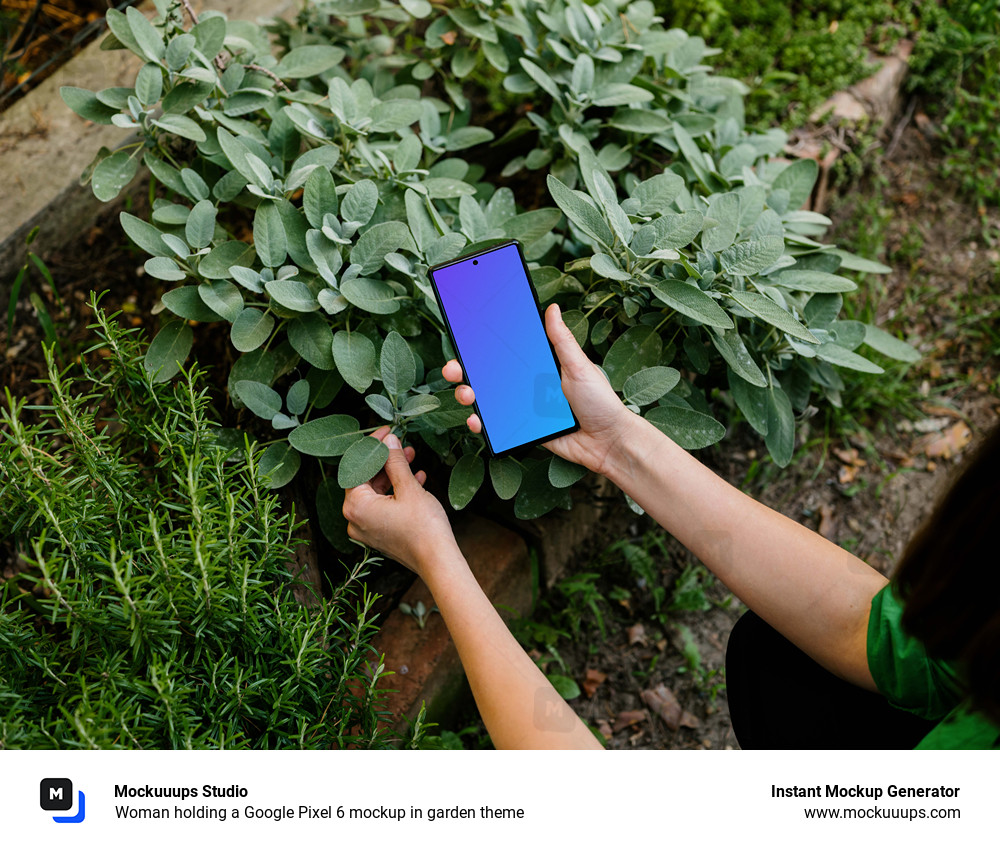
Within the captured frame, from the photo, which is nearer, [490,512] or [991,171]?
[490,512]

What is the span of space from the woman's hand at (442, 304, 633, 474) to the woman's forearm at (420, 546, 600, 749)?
1.05 feet

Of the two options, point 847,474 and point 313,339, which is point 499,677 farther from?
point 847,474

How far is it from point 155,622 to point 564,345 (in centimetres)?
88

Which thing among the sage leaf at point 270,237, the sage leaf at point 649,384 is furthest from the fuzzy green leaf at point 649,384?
the sage leaf at point 270,237

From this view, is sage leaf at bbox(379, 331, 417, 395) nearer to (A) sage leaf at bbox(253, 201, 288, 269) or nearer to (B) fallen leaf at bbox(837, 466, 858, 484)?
(A) sage leaf at bbox(253, 201, 288, 269)

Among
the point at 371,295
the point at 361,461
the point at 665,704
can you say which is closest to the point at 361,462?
the point at 361,461

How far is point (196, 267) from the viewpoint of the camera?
5.28 feet

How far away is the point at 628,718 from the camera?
2.04 metres

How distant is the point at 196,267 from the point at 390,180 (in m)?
0.48

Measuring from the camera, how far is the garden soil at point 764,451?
81.9 inches

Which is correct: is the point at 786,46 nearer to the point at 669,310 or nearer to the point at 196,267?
the point at 669,310

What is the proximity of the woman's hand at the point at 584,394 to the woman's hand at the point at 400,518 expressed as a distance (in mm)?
171

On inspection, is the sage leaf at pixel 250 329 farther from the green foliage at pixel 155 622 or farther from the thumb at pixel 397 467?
the thumb at pixel 397 467
